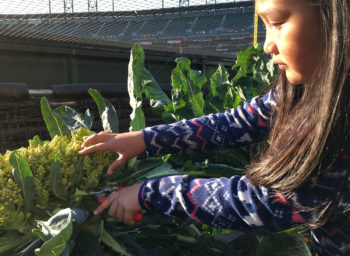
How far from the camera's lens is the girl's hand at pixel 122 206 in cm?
83

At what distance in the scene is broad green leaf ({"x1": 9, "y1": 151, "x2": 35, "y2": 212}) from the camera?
0.78 m

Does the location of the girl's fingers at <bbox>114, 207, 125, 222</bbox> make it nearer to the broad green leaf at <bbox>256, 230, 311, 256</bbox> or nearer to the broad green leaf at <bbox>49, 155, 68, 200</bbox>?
the broad green leaf at <bbox>49, 155, 68, 200</bbox>

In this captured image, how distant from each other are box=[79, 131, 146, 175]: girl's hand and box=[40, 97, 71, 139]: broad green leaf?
180mm

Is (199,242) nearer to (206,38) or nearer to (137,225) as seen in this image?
(137,225)

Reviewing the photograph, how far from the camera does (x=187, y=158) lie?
1.27 meters

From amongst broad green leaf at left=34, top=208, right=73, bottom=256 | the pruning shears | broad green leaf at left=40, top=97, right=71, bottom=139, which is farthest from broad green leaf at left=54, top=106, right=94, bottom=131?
broad green leaf at left=34, top=208, right=73, bottom=256

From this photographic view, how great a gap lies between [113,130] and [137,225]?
28cm

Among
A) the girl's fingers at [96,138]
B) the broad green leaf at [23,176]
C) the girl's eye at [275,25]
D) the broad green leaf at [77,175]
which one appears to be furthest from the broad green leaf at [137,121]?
the girl's eye at [275,25]

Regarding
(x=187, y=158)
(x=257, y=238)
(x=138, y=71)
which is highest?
(x=138, y=71)

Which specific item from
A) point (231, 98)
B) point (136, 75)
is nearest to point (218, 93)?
point (231, 98)

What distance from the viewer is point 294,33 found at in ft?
2.46

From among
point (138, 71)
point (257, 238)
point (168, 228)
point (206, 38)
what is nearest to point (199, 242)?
point (168, 228)

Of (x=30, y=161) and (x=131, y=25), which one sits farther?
(x=131, y=25)

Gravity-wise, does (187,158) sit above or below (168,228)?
above
